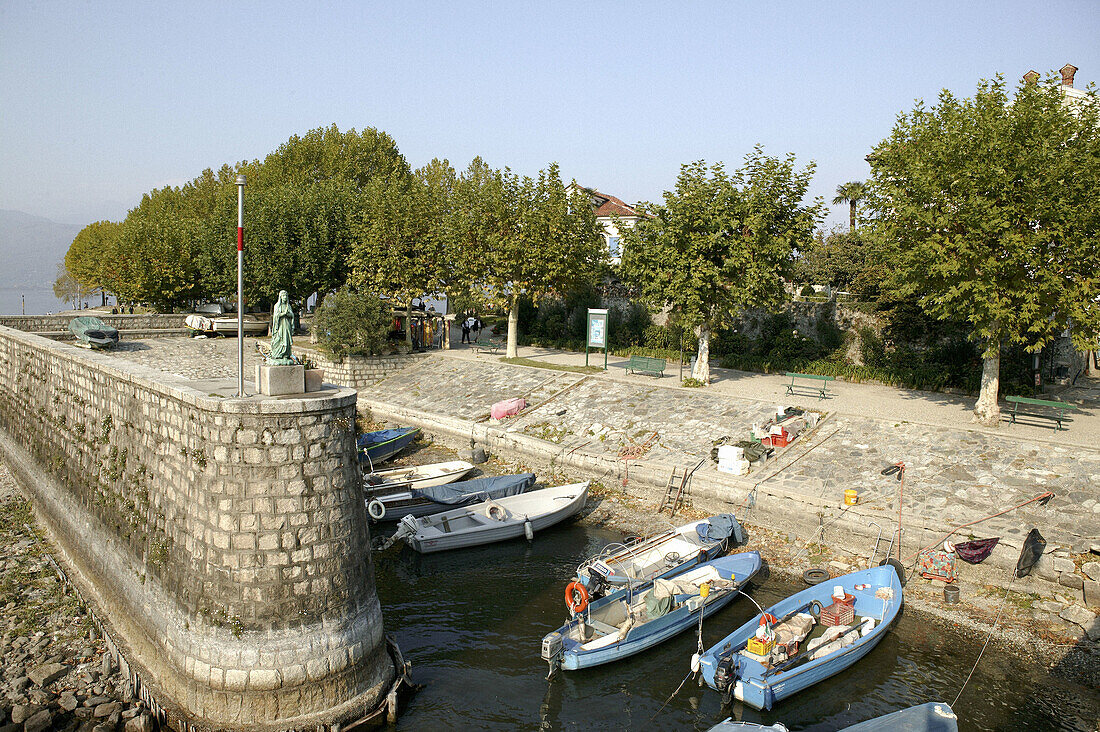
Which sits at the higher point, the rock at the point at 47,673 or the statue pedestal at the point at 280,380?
the statue pedestal at the point at 280,380

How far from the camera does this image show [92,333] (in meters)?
30.6

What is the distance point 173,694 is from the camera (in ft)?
33.8

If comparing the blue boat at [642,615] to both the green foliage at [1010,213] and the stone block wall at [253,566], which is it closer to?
the stone block wall at [253,566]

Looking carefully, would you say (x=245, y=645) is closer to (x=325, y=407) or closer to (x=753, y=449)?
(x=325, y=407)

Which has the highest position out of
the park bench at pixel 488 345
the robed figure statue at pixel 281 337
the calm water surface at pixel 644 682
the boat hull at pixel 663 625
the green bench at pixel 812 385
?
the robed figure statue at pixel 281 337

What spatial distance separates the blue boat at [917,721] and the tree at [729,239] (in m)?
15.6

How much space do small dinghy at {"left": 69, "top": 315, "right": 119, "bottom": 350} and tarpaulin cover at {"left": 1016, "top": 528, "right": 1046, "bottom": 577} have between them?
110 feet

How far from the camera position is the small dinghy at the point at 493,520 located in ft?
55.1

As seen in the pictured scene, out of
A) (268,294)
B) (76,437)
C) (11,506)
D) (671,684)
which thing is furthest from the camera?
(268,294)

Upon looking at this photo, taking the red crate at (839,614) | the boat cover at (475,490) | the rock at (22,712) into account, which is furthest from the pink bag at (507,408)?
the rock at (22,712)

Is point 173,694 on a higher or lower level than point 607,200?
lower

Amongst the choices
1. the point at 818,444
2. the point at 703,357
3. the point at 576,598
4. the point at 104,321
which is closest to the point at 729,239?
the point at 703,357

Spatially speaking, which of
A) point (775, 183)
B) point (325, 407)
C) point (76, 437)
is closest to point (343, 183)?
point (775, 183)

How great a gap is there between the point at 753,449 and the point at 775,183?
402 inches
